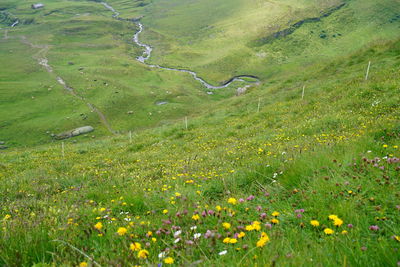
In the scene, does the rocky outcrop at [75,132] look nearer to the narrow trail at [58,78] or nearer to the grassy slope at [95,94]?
the grassy slope at [95,94]

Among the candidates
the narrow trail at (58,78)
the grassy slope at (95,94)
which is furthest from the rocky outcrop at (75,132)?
the narrow trail at (58,78)

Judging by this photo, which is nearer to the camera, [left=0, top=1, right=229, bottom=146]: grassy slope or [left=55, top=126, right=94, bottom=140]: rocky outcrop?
[left=55, top=126, right=94, bottom=140]: rocky outcrop

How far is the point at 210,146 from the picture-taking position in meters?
15.7

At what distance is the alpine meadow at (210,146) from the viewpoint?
295cm

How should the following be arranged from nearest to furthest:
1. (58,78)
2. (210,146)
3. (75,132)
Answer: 1. (210,146)
2. (75,132)
3. (58,78)

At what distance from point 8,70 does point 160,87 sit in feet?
251

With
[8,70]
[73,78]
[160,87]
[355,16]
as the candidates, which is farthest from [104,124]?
[355,16]

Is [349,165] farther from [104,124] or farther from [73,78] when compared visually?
[73,78]

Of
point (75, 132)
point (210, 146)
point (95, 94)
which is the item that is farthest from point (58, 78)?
point (210, 146)

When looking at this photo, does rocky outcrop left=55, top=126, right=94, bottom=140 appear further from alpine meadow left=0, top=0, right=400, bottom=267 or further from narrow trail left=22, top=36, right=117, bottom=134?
narrow trail left=22, top=36, right=117, bottom=134

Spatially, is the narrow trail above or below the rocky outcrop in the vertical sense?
above

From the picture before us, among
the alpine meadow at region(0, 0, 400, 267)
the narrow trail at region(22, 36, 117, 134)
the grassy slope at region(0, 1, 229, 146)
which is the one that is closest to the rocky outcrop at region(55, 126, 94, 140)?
the alpine meadow at region(0, 0, 400, 267)

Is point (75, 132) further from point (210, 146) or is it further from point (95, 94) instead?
point (210, 146)

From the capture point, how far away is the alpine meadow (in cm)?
295
